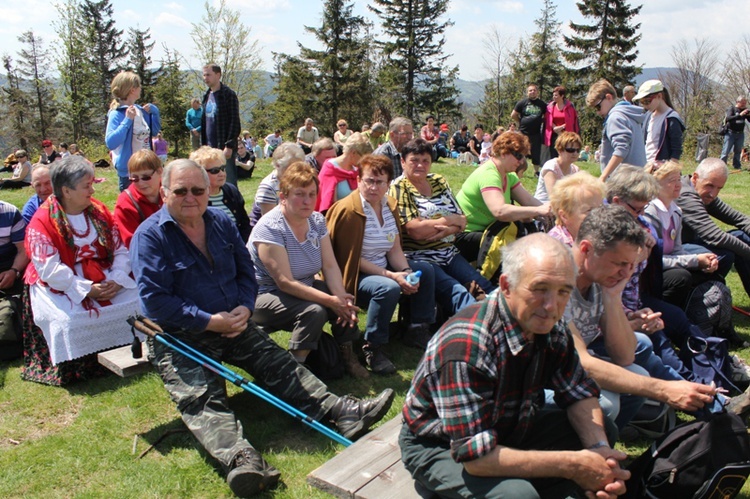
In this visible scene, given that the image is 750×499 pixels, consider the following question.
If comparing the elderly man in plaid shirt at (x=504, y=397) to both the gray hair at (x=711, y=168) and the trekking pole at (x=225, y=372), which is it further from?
the gray hair at (x=711, y=168)

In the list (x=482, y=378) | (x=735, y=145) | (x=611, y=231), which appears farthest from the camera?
(x=735, y=145)

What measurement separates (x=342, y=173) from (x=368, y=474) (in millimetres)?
3744

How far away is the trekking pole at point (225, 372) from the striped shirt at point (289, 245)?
878 millimetres

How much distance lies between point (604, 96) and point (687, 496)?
5324 millimetres

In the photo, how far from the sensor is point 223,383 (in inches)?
133

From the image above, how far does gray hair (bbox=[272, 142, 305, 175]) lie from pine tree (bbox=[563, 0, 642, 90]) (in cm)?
3268

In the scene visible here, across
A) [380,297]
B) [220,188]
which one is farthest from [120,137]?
[380,297]

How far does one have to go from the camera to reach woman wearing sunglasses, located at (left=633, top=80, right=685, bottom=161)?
6.47m

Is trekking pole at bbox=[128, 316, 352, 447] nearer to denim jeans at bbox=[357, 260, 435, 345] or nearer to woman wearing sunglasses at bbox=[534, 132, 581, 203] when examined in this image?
denim jeans at bbox=[357, 260, 435, 345]

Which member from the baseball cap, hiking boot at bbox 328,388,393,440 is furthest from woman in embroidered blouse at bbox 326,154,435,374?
the baseball cap

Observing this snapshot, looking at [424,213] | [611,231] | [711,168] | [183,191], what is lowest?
[424,213]

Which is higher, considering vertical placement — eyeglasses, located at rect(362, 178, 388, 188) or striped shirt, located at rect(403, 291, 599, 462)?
eyeglasses, located at rect(362, 178, 388, 188)

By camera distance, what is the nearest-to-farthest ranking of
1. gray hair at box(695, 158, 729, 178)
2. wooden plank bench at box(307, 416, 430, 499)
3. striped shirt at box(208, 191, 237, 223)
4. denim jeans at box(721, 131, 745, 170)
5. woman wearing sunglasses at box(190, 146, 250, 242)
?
wooden plank bench at box(307, 416, 430, 499), woman wearing sunglasses at box(190, 146, 250, 242), striped shirt at box(208, 191, 237, 223), gray hair at box(695, 158, 729, 178), denim jeans at box(721, 131, 745, 170)

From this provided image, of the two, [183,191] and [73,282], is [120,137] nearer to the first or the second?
[73,282]
